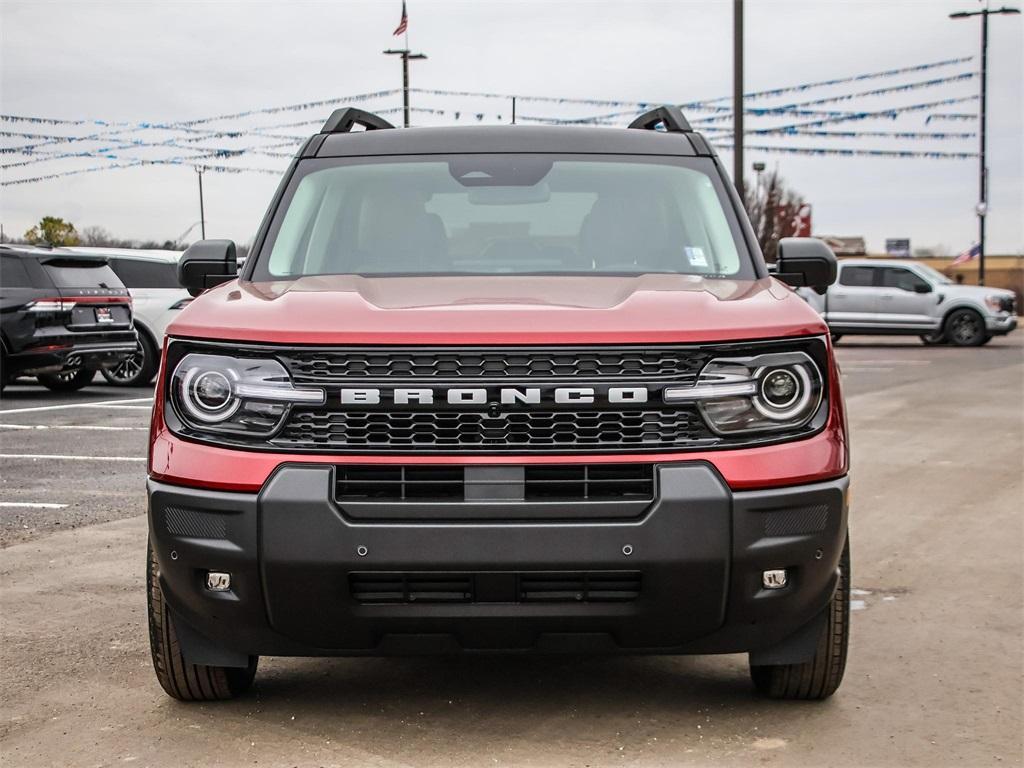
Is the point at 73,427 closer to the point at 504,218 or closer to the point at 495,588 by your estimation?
the point at 504,218

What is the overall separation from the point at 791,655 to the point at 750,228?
4.96ft

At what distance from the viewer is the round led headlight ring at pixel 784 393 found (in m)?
3.84

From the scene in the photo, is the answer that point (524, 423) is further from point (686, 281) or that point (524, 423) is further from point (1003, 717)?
point (1003, 717)

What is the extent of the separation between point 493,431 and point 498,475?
116mm

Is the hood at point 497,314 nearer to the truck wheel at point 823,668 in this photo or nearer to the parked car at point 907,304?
the truck wheel at point 823,668

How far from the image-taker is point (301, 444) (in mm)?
3756

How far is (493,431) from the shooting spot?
12.2 feet

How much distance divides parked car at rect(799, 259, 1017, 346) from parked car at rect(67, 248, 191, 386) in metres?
14.4

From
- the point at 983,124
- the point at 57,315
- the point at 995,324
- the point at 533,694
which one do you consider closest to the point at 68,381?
the point at 57,315

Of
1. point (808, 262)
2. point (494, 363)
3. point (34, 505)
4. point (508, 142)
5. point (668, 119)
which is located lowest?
point (34, 505)

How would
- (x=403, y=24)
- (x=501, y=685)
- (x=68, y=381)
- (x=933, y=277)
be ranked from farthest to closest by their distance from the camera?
(x=403, y=24) < (x=933, y=277) < (x=68, y=381) < (x=501, y=685)

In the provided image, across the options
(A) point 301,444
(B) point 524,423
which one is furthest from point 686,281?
(A) point 301,444

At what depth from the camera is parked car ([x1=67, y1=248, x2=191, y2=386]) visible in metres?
17.9

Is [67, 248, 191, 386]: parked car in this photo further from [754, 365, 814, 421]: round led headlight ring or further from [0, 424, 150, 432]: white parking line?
[754, 365, 814, 421]: round led headlight ring
